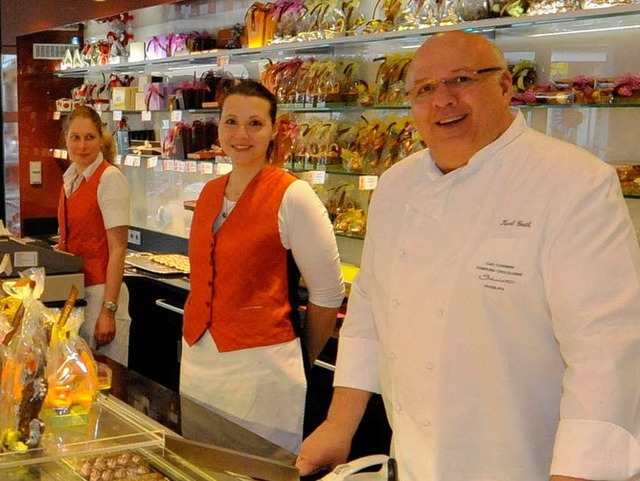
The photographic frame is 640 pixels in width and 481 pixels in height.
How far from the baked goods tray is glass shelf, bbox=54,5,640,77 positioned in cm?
126

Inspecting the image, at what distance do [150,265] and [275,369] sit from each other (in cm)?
279

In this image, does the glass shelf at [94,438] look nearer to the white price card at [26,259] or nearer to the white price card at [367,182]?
the white price card at [26,259]

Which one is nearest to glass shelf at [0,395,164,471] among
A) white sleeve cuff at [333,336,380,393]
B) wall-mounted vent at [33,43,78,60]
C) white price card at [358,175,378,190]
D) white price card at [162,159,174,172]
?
white sleeve cuff at [333,336,380,393]

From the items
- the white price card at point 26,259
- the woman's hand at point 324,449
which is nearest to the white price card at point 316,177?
the white price card at point 26,259

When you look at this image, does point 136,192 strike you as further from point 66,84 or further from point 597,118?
point 597,118

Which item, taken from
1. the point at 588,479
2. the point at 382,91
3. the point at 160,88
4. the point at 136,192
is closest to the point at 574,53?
the point at 382,91

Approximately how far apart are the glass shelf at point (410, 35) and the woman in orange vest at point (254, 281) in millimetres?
1132

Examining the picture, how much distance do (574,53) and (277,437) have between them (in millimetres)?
1921

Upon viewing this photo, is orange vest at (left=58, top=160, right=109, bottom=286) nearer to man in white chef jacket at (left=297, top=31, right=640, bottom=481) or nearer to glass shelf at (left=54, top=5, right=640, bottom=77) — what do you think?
glass shelf at (left=54, top=5, right=640, bottom=77)

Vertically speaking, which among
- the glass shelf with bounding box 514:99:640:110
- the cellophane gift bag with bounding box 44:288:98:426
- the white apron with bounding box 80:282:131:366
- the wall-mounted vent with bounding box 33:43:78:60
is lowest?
the white apron with bounding box 80:282:131:366

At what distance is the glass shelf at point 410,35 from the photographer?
3.53 meters

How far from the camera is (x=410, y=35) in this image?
14.0 ft

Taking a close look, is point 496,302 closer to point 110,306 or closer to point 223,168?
point 110,306

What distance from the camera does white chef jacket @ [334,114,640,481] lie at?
68.7 inches
